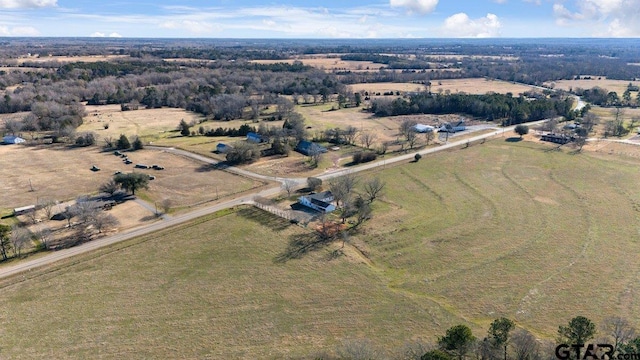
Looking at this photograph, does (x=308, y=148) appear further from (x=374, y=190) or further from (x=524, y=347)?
(x=524, y=347)

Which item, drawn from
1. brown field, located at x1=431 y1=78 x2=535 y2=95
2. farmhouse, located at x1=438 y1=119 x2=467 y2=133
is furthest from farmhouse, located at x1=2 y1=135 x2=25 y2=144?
brown field, located at x1=431 y1=78 x2=535 y2=95

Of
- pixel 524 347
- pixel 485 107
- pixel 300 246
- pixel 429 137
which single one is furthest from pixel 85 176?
pixel 485 107

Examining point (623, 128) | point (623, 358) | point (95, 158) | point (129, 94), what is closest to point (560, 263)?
point (623, 358)

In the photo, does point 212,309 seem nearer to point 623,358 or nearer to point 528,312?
point 528,312

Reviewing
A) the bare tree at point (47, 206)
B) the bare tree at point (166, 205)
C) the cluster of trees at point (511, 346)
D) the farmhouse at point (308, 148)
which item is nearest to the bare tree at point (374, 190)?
the farmhouse at point (308, 148)

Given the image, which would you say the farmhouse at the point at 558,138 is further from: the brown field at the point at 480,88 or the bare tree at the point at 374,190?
the brown field at the point at 480,88

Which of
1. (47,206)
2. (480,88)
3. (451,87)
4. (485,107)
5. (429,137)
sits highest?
(451,87)
